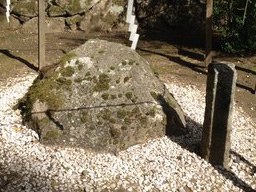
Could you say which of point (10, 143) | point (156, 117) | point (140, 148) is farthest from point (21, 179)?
point (156, 117)

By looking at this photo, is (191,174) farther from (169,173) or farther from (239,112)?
(239,112)

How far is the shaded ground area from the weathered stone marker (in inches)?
104

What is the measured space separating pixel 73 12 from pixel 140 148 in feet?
31.0

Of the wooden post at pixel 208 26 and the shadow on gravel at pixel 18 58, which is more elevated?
the wooden post at pixel 208 26

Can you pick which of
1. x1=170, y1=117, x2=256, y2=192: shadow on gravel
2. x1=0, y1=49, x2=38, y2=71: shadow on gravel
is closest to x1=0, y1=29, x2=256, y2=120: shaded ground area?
x1=0, y1=49, x2=38, y2=71: shadow on gravel

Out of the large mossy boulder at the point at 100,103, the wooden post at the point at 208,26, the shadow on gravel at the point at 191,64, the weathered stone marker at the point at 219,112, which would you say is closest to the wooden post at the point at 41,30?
the large mossy boulder at the point at 100,103

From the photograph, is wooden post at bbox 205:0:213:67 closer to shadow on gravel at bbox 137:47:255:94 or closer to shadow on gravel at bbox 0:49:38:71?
shadow on gravel at bbox 137:47:255:94

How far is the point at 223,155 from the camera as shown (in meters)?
6.50

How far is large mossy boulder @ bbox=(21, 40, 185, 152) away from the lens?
22.2 feet

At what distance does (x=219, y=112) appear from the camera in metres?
6.26

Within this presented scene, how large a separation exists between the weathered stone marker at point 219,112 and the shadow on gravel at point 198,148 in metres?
0.22

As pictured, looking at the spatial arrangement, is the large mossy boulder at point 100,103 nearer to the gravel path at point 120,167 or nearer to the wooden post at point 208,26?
the gravel path at point 120,167

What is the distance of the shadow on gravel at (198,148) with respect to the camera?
6.25 metres

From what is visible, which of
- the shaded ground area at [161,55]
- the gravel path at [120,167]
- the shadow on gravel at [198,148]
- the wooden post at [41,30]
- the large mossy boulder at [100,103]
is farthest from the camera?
the shaded ground area at [161,55]
